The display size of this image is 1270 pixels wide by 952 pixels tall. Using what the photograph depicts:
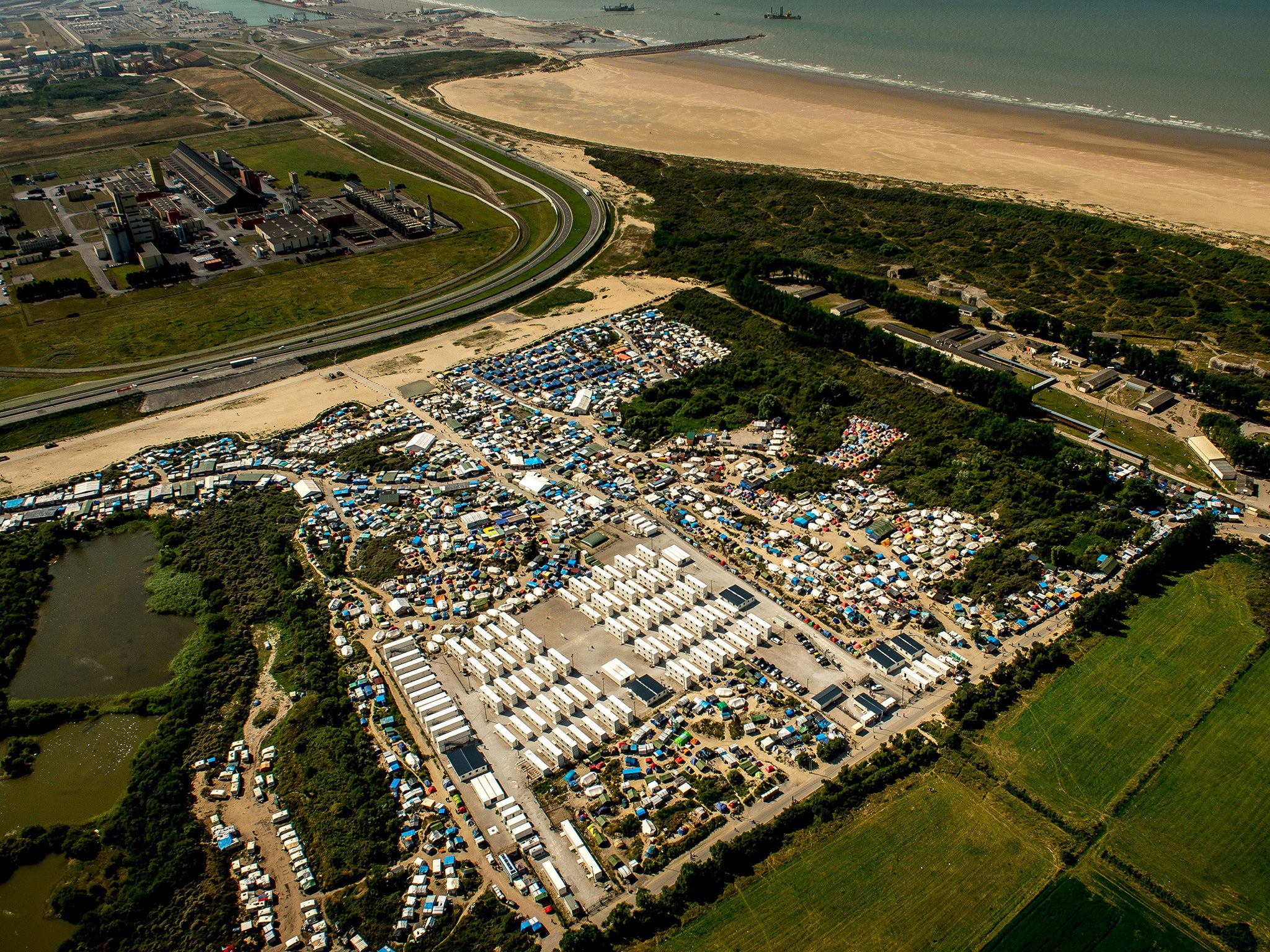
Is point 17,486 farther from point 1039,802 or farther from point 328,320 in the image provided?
point 1039,802

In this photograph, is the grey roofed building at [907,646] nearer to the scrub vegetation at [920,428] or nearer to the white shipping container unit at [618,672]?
the scrub vegetation at [920,428]

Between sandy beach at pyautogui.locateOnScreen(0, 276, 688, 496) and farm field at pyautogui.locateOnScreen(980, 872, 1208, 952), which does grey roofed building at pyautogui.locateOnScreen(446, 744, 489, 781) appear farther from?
sandy beach at pyautogui.locateOnScreen(0, 276, 688, 496)

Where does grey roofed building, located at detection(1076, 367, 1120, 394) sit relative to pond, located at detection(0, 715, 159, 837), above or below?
above

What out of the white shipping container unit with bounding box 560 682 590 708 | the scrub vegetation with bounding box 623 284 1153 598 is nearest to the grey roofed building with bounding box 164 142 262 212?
the scrub vegetation with bounding box 623 284 1153 598

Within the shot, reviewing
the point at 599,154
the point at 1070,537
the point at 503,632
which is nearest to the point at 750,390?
the point at 1070,537

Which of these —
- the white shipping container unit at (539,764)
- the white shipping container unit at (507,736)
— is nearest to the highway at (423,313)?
the white shipping container unit at (507,736)
